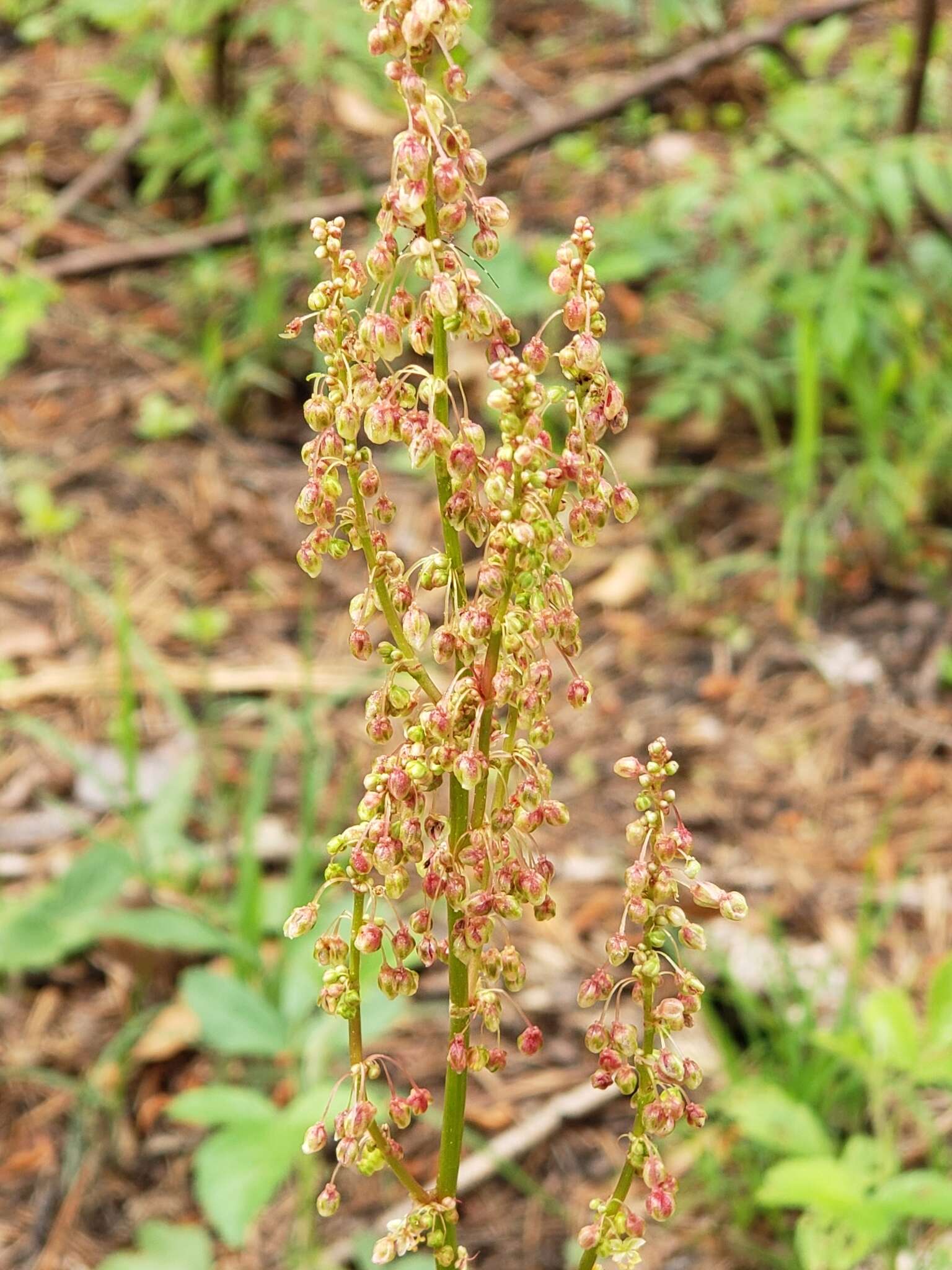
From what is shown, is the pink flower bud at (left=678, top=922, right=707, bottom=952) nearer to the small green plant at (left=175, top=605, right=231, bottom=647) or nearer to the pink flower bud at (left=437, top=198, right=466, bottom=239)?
the pink flower bud at (left=437, top=198, right=466, bottom=239)

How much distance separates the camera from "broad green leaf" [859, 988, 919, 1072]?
2053 millimetres

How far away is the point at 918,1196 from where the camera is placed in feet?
6.07

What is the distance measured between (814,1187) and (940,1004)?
1.26 feet

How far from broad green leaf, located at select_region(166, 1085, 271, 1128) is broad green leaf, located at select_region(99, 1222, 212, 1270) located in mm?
238

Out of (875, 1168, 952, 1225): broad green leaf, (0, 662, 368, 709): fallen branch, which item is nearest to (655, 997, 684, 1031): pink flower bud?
(875, 1168, 952, 1225): broad green leaf

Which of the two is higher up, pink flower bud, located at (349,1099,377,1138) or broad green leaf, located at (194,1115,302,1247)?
pink flower bud, located at (349,1099,377,1138)

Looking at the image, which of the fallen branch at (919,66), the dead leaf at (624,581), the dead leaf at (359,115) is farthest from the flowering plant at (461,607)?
the dead leaf at (359,115)

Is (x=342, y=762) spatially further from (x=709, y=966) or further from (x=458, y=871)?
(x=458, y=871)

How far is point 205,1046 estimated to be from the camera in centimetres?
264

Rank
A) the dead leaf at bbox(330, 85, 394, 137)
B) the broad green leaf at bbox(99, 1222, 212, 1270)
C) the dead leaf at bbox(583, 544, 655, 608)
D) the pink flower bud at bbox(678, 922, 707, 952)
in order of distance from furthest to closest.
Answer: the dead leaf at bbox(330, 85, 394, 137) → the dead leaf at bbox(583, 544, 655, 608) → the broad green leaf at bbox(99, 1222, 212, 1270) → the pink flower bud at bbox(678, 922, 707, 952)

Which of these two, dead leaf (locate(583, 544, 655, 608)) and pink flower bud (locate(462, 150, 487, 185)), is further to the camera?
dead leaf (locate(583, 544, 655, 608))

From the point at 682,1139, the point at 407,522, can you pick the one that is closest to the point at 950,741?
the point at 682,1139

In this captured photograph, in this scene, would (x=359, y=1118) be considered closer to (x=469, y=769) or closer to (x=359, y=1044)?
(x=359, y=1044)

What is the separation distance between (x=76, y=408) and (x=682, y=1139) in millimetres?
2927
